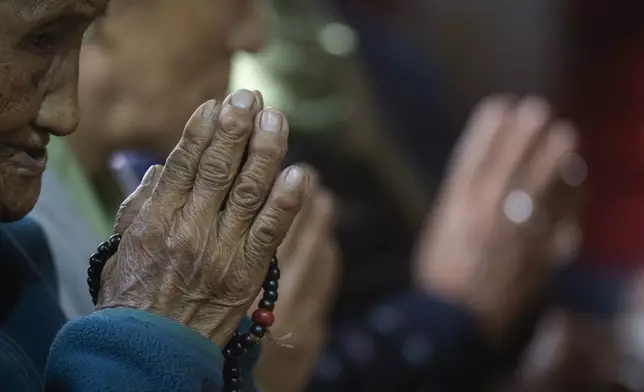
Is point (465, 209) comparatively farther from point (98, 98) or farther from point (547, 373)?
point (98, 98)

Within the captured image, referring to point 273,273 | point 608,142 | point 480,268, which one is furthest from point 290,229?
point 608,142

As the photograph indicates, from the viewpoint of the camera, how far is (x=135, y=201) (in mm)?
417

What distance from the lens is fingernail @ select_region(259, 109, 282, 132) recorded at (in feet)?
1.29

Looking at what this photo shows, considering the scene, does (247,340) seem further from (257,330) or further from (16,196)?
(16,196)

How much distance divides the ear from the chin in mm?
199

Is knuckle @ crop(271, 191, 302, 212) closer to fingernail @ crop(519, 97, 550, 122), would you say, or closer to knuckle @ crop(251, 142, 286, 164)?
knuckle @ crop(251, 142, 286, 164)

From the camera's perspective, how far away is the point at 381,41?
1128mm

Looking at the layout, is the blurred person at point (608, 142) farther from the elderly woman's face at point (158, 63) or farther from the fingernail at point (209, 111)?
the fingernail at point (209, 111)

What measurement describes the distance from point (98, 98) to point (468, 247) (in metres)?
0.57

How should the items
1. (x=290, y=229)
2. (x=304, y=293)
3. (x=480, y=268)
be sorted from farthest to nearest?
(x=480, y=268) < (x=304, y=293) < (x=290, y=229)

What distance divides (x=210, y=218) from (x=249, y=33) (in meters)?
0.23

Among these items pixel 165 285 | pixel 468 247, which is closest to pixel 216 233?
pixel 165 285

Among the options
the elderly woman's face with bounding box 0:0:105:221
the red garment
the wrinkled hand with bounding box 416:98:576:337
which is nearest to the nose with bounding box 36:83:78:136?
the elderly woman's face with bounding box 0:0:105:221

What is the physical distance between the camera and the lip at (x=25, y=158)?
0.40 metres
